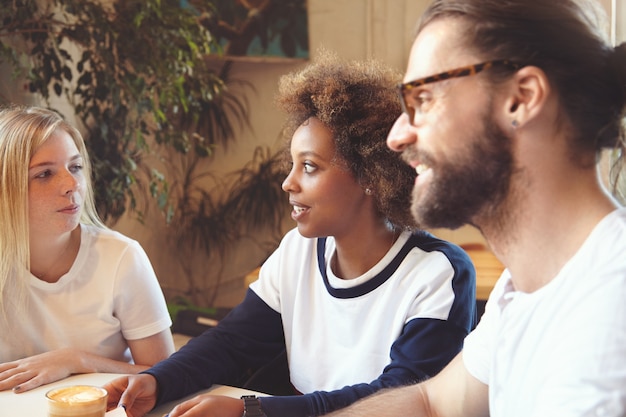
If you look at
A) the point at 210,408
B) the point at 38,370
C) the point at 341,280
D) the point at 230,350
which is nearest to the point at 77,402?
the point at 210,408

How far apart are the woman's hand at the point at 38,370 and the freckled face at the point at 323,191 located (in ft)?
2.23

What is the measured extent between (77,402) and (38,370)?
0.49 metres

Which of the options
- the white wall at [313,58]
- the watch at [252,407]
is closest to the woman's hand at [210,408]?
the watch at [252,407]

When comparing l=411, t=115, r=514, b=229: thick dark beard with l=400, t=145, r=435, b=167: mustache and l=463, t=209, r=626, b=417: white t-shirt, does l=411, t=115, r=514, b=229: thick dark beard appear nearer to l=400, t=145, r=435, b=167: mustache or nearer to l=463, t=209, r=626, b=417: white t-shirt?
l=400, t=145, r=435, b=167: mustache

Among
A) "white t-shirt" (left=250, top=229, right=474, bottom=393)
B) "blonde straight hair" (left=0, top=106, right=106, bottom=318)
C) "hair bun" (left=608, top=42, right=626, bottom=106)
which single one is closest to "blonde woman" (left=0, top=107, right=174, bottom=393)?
"blonde straight hair" (left=0, top=106, right=106, bottom=318)

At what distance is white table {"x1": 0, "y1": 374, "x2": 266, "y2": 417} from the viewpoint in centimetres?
159

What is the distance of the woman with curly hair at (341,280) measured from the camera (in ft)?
5.43

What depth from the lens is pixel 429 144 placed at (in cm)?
116

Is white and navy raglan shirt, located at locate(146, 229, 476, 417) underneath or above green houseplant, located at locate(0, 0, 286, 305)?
underneath

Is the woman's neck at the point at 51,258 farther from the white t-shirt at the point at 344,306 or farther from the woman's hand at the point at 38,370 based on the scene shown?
the white t-shirt at the point at 344,306

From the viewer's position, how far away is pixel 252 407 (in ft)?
4.88

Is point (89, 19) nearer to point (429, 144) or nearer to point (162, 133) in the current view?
point (162, 133)

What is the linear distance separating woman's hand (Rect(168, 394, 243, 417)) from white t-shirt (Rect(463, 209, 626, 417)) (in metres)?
0.59

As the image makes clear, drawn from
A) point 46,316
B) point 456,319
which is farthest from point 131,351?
point 456,319
